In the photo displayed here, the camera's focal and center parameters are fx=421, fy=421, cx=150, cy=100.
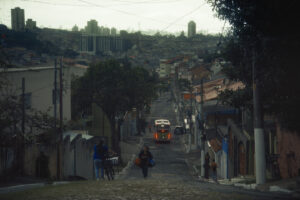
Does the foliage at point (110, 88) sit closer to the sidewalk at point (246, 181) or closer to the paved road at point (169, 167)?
the paved road at point (169, 167)

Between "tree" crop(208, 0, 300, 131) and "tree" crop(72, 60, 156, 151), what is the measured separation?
39.7 m

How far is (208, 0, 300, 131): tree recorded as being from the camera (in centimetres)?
1266

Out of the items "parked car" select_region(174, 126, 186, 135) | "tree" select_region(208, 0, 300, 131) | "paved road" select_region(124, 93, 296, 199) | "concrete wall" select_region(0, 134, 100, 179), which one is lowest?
"paved road" select_region(124, 93, 296, 199)

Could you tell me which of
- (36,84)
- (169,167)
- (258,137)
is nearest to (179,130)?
(169,167)

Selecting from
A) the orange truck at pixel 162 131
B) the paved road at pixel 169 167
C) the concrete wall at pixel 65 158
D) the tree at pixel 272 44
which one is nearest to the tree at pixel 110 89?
the paved road at pixel 169 167

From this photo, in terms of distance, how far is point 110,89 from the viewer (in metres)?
55.6

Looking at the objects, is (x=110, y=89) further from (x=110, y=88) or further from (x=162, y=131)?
(x=162, y=131)

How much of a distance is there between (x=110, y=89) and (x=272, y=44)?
140 feet

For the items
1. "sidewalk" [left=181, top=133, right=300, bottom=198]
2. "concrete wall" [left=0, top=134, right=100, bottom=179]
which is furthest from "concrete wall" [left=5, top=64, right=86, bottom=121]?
"sidewalk" [left=181, top=133, right=300, bottom=198]

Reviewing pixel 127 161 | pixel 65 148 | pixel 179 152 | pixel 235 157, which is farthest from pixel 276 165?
pixel 179 152

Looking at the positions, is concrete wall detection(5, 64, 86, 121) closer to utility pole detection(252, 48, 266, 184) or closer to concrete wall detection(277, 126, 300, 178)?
concrete wall detection(277, 126, 300, 178)

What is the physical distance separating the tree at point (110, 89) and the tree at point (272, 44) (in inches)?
1562

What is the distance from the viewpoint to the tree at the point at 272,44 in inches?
499

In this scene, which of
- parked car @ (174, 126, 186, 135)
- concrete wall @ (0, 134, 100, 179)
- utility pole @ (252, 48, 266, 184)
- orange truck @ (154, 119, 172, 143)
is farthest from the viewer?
parked car @ (174, 126, 186, 135)
